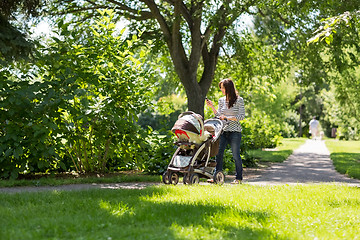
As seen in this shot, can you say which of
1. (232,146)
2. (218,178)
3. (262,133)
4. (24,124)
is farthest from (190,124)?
(262,133)

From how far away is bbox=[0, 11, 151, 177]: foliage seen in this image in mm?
8141

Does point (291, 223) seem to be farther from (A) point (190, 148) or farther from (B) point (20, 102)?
(B) point (20, 102)

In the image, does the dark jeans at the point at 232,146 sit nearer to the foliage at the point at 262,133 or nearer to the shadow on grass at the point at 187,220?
the shadow on grass at the point at 187,220

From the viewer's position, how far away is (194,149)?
26.7 feet

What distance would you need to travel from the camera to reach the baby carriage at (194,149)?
7.90 metres

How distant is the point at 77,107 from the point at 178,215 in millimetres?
4660

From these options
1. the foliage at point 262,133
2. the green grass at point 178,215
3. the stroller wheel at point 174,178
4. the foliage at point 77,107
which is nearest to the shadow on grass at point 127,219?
the green grass at point 178,215

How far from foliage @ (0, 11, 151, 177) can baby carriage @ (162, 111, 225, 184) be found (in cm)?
144

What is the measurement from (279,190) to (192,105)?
6117 millimetres

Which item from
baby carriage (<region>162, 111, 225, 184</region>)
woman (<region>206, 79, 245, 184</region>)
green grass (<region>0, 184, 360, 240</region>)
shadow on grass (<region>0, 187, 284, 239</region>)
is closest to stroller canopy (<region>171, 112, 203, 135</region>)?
baby carriage (<region>162, 111, 225, 184</region>)

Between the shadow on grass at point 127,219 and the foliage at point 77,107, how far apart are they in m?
2.38

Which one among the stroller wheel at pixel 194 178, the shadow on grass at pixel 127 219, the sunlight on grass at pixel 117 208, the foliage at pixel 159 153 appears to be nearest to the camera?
the shadow on grass at pixel 127 219

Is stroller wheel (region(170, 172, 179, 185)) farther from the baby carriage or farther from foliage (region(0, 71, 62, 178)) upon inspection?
foliage (region(0, 71, 62, 178))

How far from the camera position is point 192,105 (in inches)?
509
